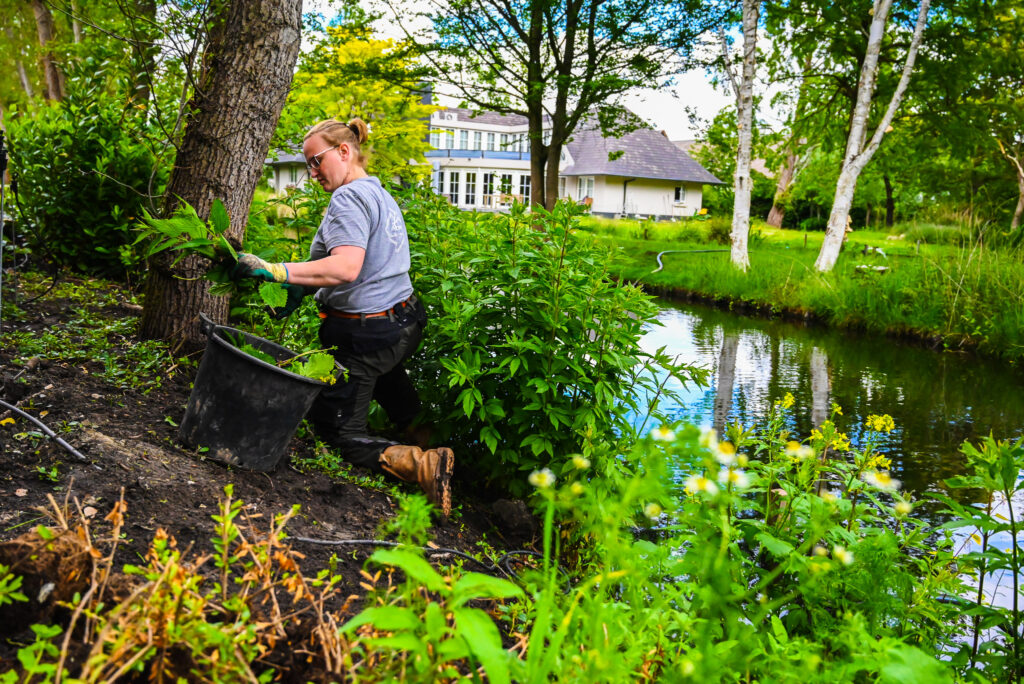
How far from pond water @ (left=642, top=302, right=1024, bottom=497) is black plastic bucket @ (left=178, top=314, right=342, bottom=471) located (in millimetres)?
2902

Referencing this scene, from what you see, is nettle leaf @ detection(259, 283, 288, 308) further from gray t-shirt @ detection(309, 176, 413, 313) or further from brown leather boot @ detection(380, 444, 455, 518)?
brown leather boot @ detection(380, 444, 455, 518)

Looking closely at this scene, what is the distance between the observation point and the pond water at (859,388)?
6773mm

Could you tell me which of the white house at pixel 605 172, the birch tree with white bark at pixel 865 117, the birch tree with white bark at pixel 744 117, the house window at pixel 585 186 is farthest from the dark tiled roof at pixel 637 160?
the birch tree with white bark at pixel 865 117

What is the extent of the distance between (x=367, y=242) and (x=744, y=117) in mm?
15786

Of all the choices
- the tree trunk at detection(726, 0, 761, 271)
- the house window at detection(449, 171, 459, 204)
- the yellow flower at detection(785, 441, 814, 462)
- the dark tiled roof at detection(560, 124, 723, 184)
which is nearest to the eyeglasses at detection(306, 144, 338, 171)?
the yellow flower at detection(785, 441, 814, 462)

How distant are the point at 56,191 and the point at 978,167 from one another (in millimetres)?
30456

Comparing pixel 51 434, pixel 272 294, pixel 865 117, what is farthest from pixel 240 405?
pixel 865 117

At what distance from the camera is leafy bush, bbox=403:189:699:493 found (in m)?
3.73

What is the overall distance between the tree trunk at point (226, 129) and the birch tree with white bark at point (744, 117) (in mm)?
13885

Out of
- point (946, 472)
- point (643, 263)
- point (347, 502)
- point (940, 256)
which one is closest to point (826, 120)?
point (643, 263)

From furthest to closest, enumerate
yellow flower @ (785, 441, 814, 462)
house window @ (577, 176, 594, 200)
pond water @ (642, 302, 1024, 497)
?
house window @ (577, 176, 594, 200), pond water @ (642, 302, 1024, 497), yellow flower @ (785, 441, 814, 462)

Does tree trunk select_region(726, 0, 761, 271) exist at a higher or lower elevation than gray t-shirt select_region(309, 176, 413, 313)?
higher

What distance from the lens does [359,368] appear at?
3832 millimetres

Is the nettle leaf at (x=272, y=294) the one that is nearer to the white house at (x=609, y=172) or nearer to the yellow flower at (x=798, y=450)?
the yellow flower at (x=798, y=450)
